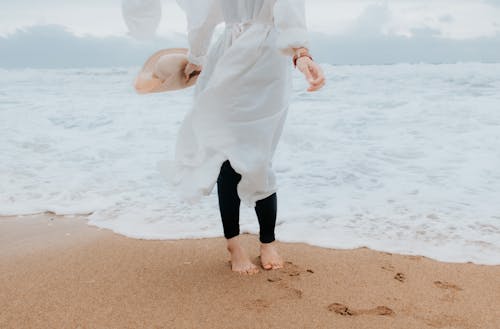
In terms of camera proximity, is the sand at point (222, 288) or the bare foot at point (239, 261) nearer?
the sand at point (222, 288)

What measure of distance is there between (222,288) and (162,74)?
3.18 ft

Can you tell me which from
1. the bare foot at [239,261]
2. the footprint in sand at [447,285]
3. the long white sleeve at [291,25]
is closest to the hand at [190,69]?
the long white sleeve at [291,25]

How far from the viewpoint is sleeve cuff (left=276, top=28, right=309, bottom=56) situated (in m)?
1.82

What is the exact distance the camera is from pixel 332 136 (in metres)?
5.67

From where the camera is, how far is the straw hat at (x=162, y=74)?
233 cm

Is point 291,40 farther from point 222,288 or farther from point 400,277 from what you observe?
point 400,277

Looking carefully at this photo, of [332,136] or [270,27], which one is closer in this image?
[270,27]

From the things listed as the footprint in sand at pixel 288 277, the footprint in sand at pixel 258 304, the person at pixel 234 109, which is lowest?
the footprint in sand at pixel 288 277

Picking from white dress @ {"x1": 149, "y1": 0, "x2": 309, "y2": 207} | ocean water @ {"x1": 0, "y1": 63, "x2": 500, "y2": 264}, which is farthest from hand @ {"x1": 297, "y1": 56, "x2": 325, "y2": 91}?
ocean water @ {"x1": 0, "y1": 63, "x2": 500, "y2": 264}

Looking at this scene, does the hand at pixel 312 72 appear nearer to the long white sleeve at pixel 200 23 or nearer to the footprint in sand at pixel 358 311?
the long white sleeve at pixel 200 23

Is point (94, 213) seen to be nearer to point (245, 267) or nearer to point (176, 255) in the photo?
point (176, 255)

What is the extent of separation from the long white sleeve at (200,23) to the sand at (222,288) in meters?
1.00

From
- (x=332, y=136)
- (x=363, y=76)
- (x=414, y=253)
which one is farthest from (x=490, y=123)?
(x=363, y=76)

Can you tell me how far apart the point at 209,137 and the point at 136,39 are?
748 millimetres
